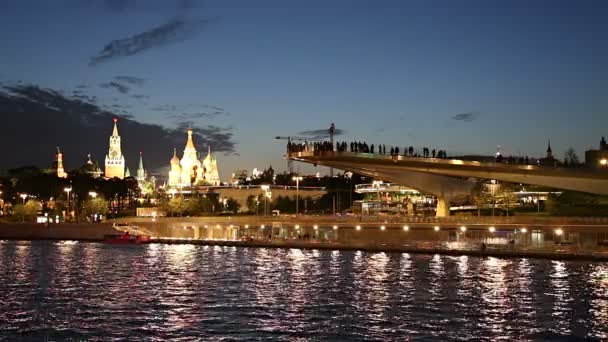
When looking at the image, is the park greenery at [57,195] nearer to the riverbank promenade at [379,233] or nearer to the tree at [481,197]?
the riverbank promenade at [379,233]

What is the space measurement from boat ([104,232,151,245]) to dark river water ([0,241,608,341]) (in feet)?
81.1

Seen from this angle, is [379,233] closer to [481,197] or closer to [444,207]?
[444,207]

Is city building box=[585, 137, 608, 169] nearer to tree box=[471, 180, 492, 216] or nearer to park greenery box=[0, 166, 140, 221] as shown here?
tree box=[471, 180, 492, 216]

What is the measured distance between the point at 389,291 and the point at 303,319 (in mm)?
8710

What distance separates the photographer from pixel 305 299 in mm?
35000

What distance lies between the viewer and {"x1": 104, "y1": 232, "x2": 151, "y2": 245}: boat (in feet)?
269

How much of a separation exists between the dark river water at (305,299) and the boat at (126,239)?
24.7 m

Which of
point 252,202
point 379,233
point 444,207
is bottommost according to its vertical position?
point 379,233

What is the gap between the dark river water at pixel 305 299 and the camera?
2714cm

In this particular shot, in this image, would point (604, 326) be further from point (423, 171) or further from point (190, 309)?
point (423, 171)

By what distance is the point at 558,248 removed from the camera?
5716cm

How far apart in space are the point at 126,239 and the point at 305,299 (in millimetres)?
51757

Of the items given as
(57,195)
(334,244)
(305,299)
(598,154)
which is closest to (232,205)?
(57,195)

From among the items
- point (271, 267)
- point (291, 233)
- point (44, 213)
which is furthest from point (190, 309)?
point (44, 213)
